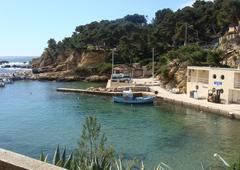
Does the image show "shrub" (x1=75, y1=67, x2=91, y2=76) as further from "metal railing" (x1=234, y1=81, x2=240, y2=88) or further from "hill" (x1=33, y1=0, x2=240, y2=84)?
"metal railing" (x1=234, y1=81, x2=240, y2=88)

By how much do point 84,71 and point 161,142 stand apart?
63.0 metres

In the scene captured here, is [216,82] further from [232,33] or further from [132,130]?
[232,33]

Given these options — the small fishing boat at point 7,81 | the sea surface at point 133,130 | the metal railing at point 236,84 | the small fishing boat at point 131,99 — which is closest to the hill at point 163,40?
the small fishing boat at point 131,99

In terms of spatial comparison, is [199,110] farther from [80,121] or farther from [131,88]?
[131,88]

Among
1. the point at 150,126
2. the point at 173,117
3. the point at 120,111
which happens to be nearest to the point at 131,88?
the point at 120,111

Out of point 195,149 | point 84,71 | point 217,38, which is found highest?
point 217,38

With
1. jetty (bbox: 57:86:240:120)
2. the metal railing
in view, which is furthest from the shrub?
the metal railing

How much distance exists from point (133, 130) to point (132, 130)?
0.09m

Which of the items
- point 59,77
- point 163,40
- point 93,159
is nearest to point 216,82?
point 163,40

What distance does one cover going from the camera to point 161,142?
99.0 ft

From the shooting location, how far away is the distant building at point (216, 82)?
154ft

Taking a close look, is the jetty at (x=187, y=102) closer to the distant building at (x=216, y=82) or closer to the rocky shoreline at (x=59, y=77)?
the distant building at (x=216, y=82)

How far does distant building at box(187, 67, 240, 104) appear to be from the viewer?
47.0 meters

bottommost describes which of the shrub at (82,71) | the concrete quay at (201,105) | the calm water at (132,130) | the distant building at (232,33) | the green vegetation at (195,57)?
the calm water at (132,130)
